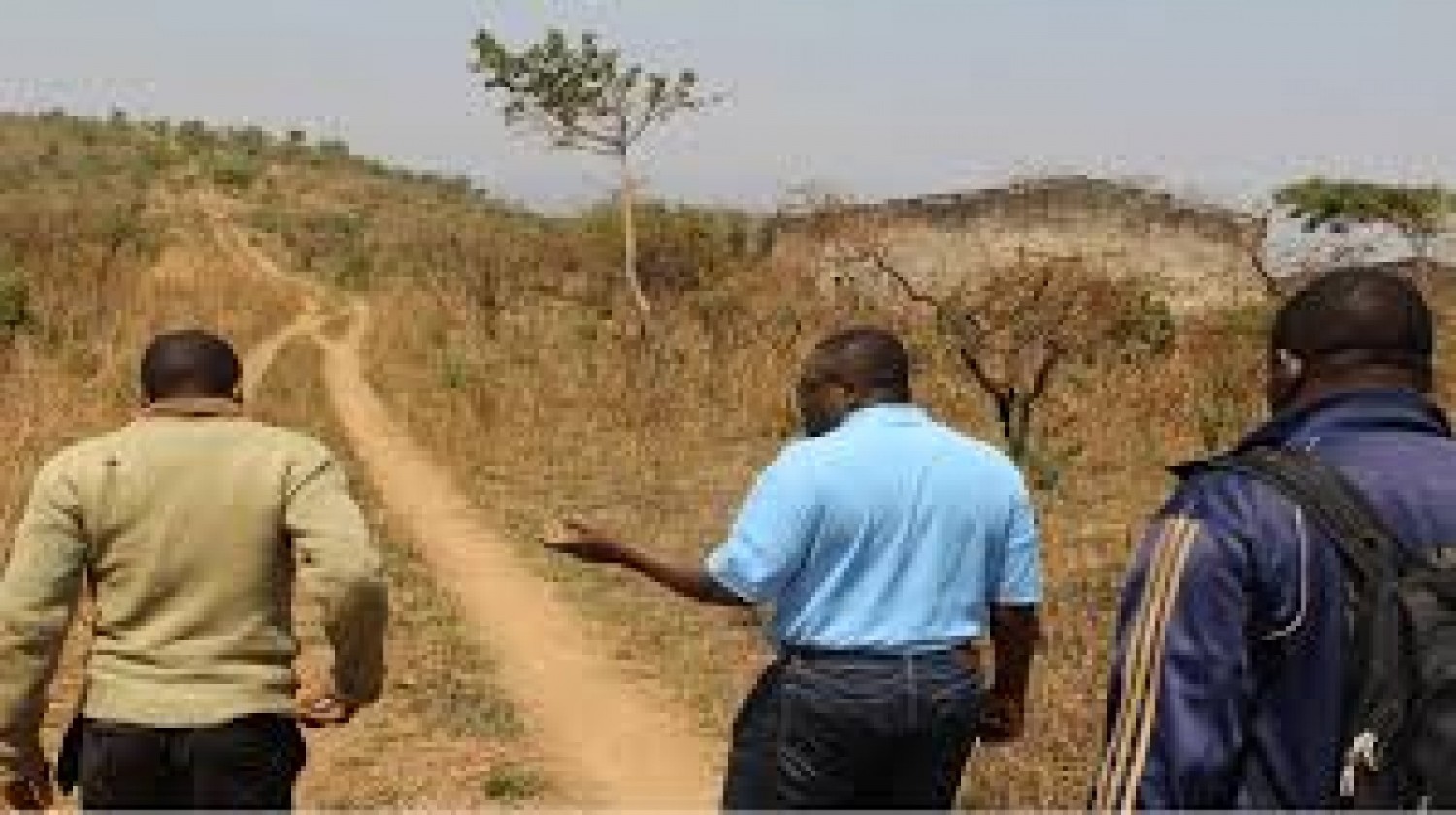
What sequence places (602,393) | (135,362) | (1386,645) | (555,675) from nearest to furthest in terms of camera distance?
1. (1386,645)
2. (555,675)
3. (602,393)
4. (135,362)

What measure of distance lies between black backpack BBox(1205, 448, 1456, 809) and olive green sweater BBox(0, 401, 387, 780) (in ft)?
6.61

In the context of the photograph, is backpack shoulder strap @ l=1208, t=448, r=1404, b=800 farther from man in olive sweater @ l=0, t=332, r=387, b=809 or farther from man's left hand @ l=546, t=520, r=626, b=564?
man in olive sweater @ l=0, t=332, r=387, b=809

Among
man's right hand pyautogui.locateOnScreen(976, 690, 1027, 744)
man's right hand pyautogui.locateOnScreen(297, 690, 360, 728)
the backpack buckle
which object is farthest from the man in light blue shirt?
the backpack buckle

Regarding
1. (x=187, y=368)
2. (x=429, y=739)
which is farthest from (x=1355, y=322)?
(x=429, y=739)

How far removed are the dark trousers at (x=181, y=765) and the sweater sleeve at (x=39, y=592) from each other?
0.14 m

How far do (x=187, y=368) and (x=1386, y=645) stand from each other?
94.7 inches

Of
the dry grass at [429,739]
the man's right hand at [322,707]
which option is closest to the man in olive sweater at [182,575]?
the man's right hand at [322,707]

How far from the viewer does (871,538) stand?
3832mm

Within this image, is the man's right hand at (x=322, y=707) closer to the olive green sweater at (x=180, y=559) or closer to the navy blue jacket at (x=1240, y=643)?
the olive green sweater at (x=180, y=559)

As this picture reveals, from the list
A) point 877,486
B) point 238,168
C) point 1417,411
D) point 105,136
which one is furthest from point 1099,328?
point 105,136

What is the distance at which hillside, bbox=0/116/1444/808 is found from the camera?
8.24m

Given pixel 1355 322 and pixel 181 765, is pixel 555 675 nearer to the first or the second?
pixel 181 765

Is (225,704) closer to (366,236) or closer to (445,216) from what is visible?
(366,236)

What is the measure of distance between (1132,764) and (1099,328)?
13.4 meters
